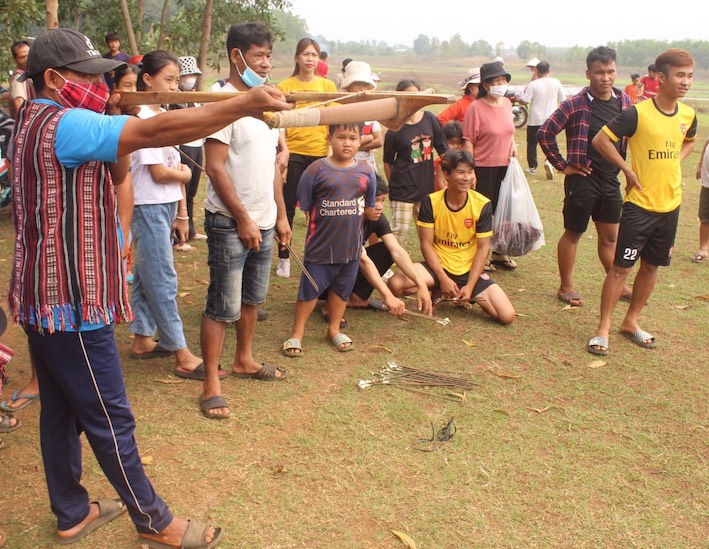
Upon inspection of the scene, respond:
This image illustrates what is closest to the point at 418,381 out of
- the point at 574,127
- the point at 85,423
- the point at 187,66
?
the point at 85,423

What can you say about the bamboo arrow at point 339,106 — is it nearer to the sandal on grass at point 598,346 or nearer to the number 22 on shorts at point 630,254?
the number 22 on shorts at point 630,254

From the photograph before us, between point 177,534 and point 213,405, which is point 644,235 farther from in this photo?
point 177,534

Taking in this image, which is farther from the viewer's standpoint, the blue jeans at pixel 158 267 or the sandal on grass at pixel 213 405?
the blue jeans at pixel 158 267

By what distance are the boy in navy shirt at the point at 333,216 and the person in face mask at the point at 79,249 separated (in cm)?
219

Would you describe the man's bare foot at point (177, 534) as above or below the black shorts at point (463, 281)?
below

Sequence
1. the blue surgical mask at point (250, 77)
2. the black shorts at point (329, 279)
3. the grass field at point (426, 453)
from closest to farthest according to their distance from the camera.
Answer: the grass field at point (426, 453) → the blue surgical mask at point (250, 77) → the black shorts at point (329, 279)

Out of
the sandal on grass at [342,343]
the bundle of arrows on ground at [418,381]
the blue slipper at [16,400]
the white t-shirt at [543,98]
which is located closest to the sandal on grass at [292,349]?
the sandal on grass at [342,343]

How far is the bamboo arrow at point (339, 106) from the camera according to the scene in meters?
2.63

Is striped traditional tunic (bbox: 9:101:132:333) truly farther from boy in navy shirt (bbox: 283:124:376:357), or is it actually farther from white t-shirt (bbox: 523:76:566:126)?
white t-shirt (bbox: 523:76:566:126)

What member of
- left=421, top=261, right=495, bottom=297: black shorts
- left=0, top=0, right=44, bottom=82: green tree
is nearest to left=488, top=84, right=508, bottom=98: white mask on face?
left=421, top=261, right=495, bottom=297: black shorts

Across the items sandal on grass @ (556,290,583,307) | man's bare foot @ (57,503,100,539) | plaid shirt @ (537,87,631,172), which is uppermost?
plaid shirt @ (537,87,631,172)

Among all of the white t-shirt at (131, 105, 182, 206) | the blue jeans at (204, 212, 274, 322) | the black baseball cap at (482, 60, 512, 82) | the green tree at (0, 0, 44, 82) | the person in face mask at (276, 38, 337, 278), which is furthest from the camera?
the green tree at (0, 0, 44, 82)

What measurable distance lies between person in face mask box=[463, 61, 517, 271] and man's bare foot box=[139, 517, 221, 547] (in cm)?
470

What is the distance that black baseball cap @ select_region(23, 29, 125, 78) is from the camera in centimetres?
248
